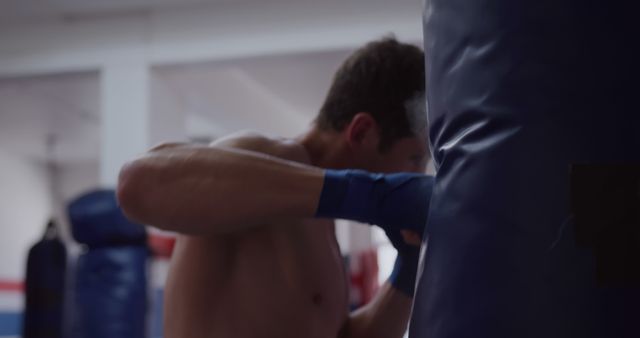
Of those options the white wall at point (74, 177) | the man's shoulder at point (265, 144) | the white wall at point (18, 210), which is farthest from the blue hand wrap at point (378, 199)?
the white wall at point (74, 177)

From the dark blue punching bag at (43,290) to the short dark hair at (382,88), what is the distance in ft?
11.0

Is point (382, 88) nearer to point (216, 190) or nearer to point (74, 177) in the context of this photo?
point (216, 190)

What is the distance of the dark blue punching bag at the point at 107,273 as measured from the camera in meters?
4.36

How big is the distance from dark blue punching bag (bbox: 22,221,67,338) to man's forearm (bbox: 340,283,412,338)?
10.8 feet

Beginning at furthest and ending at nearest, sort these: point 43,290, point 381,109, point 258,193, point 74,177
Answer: point 74,177
point 43,290
point 381,109
point 258,193

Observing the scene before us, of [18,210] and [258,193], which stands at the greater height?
[258,193]

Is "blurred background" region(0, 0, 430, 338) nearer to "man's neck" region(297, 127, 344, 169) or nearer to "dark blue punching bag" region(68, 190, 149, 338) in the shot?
"dark blue punching bag" region(68, 190, 149, 338)

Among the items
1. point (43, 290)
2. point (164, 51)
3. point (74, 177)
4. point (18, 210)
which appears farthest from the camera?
point (74, 177)

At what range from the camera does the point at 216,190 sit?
98 cm

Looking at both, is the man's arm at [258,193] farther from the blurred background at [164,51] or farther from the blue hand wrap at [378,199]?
the blurred background at [164,51]

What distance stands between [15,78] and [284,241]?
5.37 metres

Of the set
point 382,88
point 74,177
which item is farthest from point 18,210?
point 382,88

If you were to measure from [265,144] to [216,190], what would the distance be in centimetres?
55

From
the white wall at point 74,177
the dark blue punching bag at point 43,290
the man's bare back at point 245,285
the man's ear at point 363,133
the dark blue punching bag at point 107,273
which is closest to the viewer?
the man's bare back at point 245,285
